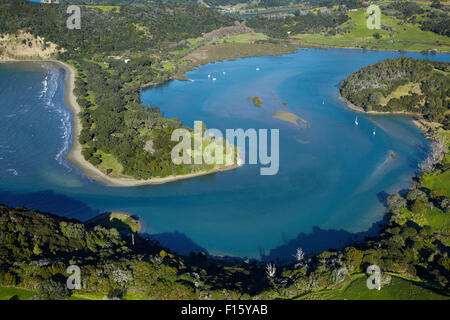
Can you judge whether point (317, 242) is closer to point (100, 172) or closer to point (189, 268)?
point (189, 268)

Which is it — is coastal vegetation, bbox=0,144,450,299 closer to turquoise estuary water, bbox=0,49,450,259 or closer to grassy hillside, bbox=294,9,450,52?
turquoise estuary water, bbox=0,49,450,259
